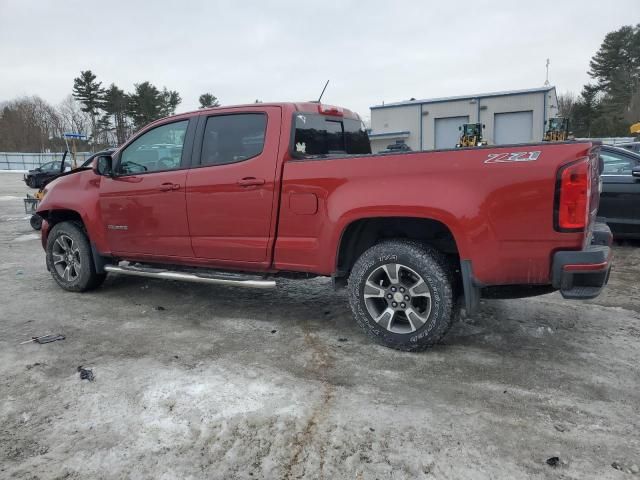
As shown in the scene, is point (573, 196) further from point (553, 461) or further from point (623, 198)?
point (623, 198)

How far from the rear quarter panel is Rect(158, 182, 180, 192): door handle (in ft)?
4.39

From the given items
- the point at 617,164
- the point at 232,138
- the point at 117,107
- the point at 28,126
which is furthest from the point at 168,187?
the point at 28,126

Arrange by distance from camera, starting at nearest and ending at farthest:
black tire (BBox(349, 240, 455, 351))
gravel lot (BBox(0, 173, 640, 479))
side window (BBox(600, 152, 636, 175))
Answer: gravel lot (BBox(0, 173, 640, 479)), black tire (BBox(349, 240, 455, 351)), side window (BBox(600, 152, 636, 175))

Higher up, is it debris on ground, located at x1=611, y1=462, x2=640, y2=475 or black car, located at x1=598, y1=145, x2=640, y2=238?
black car, located at x1=598, y1=145, x2=640, y2=238

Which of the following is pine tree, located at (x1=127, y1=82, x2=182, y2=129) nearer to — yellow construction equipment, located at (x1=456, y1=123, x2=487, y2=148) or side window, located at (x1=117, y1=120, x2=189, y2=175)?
yellow construction equipment, located at (x1=456, y1=123, x2=487, y2=148)

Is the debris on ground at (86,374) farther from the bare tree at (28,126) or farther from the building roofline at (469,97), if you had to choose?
the bare tree at (28,126)

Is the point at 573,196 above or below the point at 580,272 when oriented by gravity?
above

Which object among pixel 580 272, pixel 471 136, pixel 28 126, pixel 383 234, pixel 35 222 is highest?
pixel 28 126

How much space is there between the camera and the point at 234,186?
4.21 meters

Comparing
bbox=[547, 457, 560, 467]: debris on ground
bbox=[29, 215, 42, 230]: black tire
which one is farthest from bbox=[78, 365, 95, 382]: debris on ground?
bbox=[29, 215, 42, 230]: black tire

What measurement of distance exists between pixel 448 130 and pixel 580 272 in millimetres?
29787

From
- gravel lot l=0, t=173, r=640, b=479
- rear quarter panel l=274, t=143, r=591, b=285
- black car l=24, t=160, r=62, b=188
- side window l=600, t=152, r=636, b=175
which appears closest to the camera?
gravel lot l=0, t=173, r=640, b=479

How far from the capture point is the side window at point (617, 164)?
7.22 meters

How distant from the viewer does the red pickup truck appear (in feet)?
10.2
